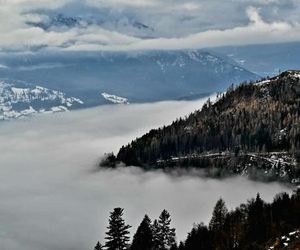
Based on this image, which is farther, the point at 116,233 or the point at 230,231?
the point at 230,231

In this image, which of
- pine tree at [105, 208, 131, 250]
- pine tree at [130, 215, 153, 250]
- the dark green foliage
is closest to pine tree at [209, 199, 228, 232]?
the dark green foliage

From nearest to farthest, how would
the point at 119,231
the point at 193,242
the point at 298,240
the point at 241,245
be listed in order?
1. the point at 298,240
2. the point at 119,231
3. the point at 241,245
4. the point at 193,242

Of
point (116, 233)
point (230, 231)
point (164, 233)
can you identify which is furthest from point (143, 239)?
point (230, 231)

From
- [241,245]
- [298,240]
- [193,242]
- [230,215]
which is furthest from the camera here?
[230,215]

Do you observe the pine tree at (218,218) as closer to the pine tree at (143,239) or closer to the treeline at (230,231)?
the treeline at (230,231)

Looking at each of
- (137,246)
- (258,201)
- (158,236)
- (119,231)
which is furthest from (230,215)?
(119,231)

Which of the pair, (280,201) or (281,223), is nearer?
(281,223)

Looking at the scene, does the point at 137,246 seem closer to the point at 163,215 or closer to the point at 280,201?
the point at 163,215

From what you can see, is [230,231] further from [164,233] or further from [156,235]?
[156,235]
